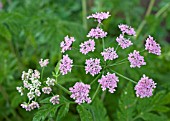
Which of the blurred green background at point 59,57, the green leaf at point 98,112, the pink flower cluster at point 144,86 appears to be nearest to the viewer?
the pink flower cluster at point 144,86

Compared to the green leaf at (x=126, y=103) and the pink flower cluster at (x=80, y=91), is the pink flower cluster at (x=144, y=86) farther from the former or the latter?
the green leaf at (x=126, y=103)

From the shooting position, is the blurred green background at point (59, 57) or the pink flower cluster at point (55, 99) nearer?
the pink flower cluster at point (55, 99)

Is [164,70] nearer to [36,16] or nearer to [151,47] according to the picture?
[36,16]

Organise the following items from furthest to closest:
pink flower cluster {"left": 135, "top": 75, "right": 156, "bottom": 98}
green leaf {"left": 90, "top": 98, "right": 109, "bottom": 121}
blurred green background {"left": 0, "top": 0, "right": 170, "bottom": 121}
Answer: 1. blurred green background {"left": 0, "top": 0, "right": 170, "bottom": 121}
2. green leaf {"left": 90, "top": 98, "right": 109, "bottom": 121}
3. pink flower cluster {"left": 135, "top": 75, "right": 156, "bottom": 98}

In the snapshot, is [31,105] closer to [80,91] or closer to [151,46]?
[80,91]

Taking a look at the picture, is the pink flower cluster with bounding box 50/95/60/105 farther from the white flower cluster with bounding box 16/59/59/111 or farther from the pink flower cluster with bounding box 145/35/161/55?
the pink flower cluster with bounding box 145/35/161/55

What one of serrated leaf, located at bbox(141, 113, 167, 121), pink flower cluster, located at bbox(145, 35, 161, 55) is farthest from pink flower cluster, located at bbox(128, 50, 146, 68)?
serrated leaf, located at bbox(141, 113, 167, 121)

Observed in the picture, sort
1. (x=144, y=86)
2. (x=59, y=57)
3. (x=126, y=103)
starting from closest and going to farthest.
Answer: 1. (x=144, y=86)
2. (x=126, y=103)
3. (x=59, y=57)

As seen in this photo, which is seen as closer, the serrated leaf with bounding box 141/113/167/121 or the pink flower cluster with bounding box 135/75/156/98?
the pink flower cluster with bounding box 135/75/156/98

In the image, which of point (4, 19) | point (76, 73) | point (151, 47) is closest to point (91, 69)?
point (151, 47)

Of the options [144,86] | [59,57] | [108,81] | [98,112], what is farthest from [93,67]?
[59,57]

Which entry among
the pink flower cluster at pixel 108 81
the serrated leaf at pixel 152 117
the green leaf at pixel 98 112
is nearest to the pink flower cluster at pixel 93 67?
the pink flower cluster at pixel 108 81
